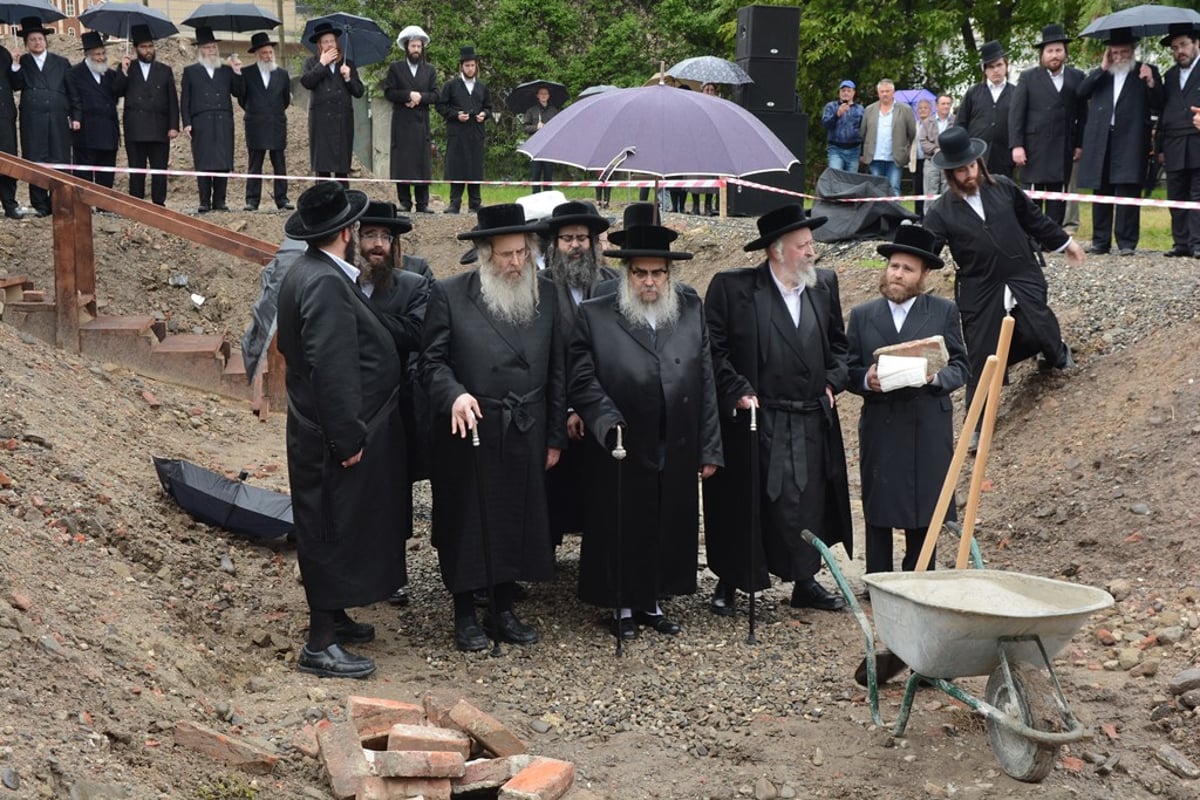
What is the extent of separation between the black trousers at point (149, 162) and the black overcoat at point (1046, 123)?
9348mm

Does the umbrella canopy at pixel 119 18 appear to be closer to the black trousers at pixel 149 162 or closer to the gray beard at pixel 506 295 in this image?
the black trousers at pixel 149 162

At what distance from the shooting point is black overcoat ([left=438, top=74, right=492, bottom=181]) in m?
17.6

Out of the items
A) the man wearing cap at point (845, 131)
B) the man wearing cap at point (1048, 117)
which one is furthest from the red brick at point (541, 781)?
the man wearing cap at point (845, 131)

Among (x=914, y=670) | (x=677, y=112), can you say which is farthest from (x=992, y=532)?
(x=914, y=670)

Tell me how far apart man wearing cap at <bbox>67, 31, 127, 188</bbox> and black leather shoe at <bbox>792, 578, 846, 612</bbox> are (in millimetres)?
10891

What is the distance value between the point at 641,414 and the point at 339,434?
1.54 meters

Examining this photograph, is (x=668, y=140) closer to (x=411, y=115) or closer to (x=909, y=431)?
(x=909, y=431)

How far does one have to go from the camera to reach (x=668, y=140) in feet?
26.0

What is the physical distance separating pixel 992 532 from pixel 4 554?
5.73m

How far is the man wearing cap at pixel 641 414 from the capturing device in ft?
22.4

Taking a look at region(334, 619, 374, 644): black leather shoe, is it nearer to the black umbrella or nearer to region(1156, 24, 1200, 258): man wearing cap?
the black umbrella

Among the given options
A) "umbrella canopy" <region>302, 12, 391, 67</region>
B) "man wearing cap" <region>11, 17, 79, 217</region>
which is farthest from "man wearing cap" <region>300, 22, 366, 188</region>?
"man wearing cap" <region>11, 17, 79, 217</region>

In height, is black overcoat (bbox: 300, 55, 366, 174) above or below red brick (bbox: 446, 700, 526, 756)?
above

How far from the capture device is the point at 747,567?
279 inches
